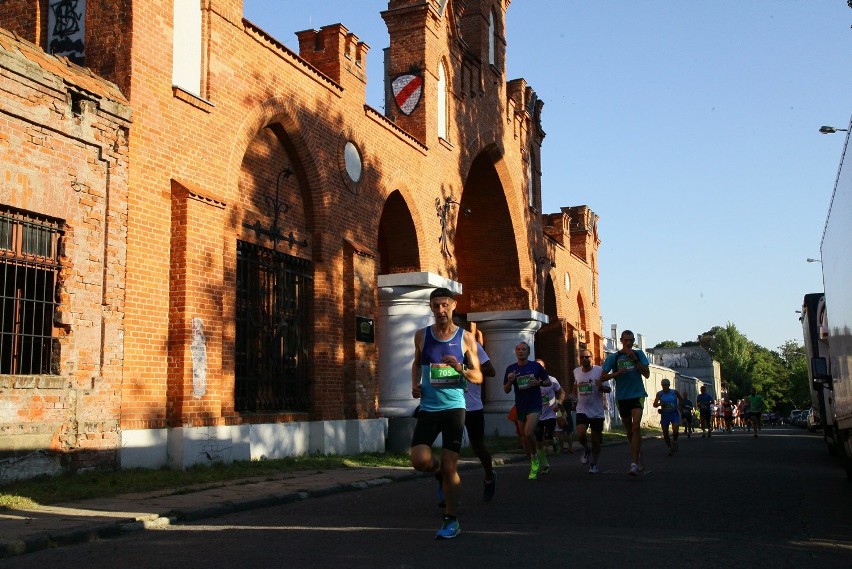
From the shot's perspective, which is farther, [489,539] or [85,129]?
[85,129]

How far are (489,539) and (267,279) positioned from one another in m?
9.26

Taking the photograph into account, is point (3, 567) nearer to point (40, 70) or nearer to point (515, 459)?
point (40, 70)

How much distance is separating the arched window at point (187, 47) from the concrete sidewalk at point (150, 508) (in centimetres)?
573

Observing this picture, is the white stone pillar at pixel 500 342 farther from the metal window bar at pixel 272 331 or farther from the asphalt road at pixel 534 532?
the asphalt road at pixel 534 532

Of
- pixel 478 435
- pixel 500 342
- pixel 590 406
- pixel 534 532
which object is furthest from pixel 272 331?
pixel 500 342

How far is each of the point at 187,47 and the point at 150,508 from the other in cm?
728

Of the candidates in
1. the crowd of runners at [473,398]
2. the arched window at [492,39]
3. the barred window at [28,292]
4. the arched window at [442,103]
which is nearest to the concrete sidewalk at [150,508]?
the crowd of runners at [473,398]

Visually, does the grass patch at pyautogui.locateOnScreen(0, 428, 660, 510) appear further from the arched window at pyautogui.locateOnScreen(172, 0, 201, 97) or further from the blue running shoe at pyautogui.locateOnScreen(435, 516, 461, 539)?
the arched window at pyautogui.locateOnScreen(172, 0, 201, 97)

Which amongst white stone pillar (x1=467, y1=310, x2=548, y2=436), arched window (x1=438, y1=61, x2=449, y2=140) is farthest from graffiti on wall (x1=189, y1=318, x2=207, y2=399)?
white stone pillar (x1=467, y1=310, x2=548, y2=436)

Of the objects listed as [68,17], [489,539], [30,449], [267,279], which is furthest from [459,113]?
[489,539]

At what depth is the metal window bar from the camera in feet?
47.4

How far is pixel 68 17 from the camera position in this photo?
41.8 feet

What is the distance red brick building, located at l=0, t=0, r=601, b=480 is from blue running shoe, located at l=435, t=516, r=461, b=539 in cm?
549

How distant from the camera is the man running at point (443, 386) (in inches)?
277
